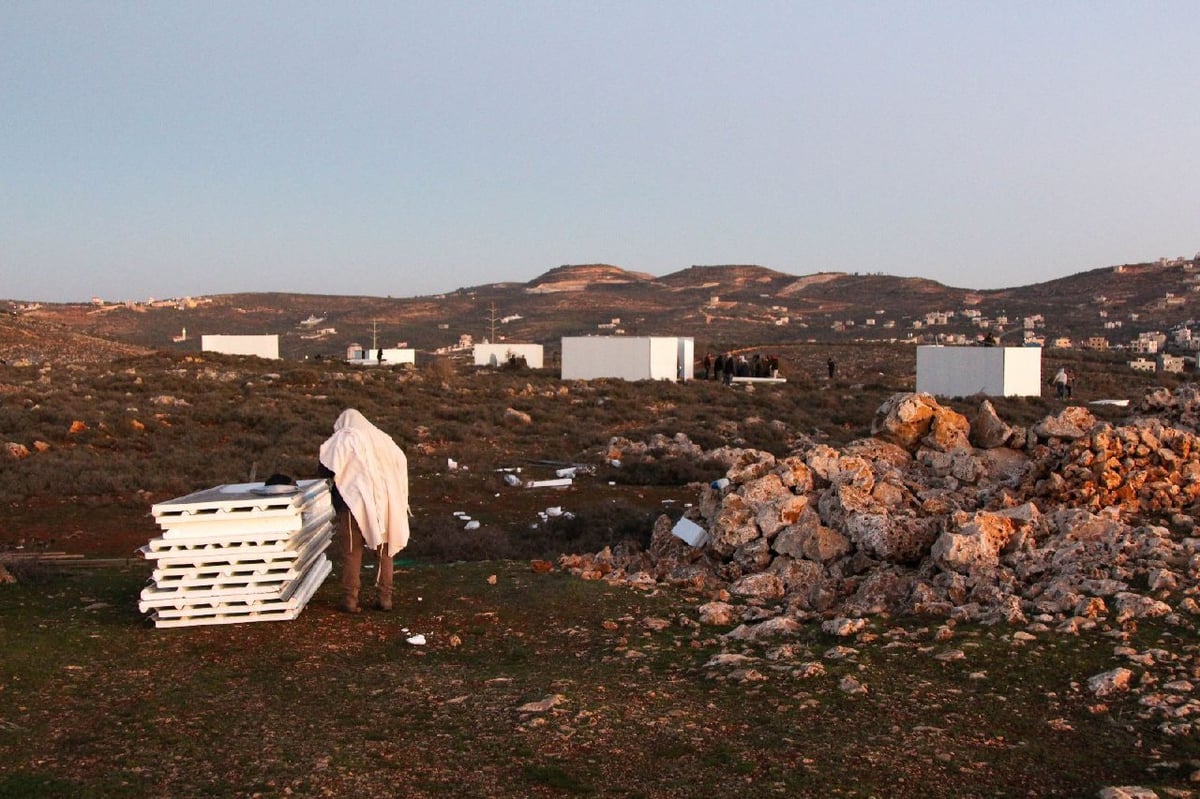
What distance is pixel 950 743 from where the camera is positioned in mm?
4938

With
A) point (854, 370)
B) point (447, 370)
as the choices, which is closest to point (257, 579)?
point (447, 370)

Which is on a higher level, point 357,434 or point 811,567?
point 357,434

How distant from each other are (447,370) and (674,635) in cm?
3605

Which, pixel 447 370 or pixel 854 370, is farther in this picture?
pixel 854 370

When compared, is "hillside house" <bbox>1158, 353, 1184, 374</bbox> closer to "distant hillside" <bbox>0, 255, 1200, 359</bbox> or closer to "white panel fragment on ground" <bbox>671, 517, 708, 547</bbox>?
"distant hillside" <bbox>0, 255, 1200, 359</bbox>

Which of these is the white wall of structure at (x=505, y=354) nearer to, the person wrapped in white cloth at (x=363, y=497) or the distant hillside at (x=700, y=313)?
the distant hillside at (x=700, y=313)

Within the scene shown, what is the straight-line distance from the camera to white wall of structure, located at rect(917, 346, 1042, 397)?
34.7 metres

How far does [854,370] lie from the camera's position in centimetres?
5834

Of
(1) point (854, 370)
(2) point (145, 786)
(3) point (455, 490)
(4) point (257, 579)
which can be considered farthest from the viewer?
(1) point (854, 370)

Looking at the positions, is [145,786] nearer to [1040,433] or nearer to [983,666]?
[983,666]

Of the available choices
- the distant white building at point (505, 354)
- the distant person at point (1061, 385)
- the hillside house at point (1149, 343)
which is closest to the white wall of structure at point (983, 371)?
the distant person at point (1061, 385)

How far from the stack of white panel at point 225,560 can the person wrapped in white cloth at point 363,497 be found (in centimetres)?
48

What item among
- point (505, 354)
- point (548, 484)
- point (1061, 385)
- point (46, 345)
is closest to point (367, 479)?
point (548, 484)

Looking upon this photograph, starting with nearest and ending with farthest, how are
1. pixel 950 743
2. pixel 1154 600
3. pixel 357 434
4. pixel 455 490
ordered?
pixel 950 743 → pixel 1154 600 → pixel 357 434 → pixel 455 490
